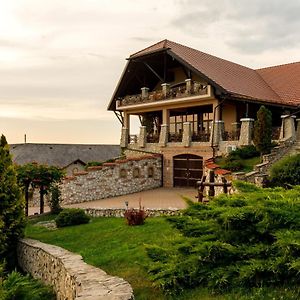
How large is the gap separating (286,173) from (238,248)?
912 centimetres

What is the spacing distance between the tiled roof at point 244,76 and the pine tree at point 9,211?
13727 mm

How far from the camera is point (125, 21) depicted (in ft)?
52.6

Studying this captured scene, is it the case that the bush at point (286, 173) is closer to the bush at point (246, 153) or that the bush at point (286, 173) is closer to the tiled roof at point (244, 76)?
the bush at point (246, 153)

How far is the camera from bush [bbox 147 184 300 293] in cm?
562

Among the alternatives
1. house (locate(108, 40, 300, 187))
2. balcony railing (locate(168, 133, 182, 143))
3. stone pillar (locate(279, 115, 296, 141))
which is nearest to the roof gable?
house (locate(108, 40, 300, 187))

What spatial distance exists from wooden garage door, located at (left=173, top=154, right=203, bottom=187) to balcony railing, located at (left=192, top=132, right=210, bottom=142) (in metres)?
1.05

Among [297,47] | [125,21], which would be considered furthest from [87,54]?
[297,47]

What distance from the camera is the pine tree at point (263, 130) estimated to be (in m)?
18.0

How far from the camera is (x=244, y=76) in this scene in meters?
28.0

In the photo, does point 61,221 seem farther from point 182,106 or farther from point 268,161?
point 182,106

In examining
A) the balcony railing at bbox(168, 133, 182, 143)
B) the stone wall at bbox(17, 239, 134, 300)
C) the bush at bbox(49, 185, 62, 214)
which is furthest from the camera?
the balcony railing at bbox(168, 133, 182, 143)

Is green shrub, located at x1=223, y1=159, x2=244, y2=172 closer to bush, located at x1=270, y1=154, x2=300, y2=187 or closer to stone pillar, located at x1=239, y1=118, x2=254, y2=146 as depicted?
stone pillar, located at x1=239, y1=118, x2=254, y2=146

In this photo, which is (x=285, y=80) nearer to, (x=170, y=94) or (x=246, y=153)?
(x=170, y=94)

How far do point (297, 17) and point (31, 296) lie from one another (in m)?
18.0
